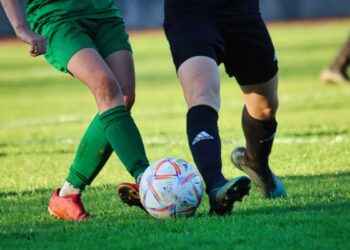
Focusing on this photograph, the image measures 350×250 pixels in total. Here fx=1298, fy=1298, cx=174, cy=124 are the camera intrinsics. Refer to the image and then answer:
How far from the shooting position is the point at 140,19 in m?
46.0

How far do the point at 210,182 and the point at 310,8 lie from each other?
42290mm

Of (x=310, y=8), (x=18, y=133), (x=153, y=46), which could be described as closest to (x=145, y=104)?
(x=18, y=133)

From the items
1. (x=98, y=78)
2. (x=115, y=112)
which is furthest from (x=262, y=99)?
(x=98, y=78)

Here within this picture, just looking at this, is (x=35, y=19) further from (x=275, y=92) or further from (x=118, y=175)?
(x=118, y=175)

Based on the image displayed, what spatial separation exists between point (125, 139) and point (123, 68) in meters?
0.55

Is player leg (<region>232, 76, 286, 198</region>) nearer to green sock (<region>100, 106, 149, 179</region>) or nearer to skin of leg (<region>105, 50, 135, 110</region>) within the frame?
skin of leg (<region>105, 50, 135, 110</region>)

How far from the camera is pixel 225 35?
733cm

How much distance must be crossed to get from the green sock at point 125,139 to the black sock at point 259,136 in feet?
3.97

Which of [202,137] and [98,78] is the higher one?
[98,78]

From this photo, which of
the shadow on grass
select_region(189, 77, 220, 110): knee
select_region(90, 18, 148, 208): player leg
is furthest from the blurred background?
select_region(189, 77, 220, 110): knee

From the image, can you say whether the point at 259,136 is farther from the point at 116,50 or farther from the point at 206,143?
the point at 206,143

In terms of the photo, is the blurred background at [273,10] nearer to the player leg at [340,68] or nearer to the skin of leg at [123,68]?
the player leg at [340,68]

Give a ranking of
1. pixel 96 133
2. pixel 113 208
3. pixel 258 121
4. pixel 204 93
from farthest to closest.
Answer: pixel 258 121 → pixel 113 208 → pixel 96 133 → pixel 204 93

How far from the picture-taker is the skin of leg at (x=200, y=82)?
694 centimetres
